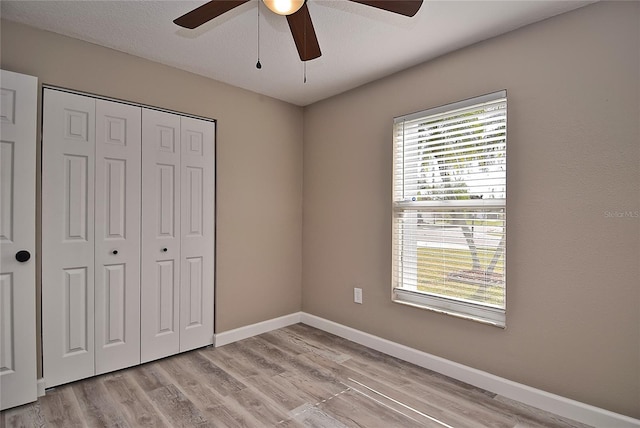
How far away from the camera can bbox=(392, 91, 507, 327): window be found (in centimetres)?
233

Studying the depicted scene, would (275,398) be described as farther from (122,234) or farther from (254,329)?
(122,234)

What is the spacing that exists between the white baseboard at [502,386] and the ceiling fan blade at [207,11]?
8.61 ft

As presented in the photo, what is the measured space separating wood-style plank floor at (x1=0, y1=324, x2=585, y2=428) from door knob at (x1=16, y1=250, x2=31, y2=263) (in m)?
0.90

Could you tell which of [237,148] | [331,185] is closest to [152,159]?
[237,148]

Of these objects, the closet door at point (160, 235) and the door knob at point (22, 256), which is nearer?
the door knob at point (22, 256)

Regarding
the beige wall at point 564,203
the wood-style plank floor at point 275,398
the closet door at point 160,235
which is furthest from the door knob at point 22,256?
the beige wall at point 564,203

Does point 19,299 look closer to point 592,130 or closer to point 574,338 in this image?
point 574,338

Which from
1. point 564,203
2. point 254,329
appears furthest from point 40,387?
point 564,203

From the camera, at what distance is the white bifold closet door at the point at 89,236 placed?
230 centimetres

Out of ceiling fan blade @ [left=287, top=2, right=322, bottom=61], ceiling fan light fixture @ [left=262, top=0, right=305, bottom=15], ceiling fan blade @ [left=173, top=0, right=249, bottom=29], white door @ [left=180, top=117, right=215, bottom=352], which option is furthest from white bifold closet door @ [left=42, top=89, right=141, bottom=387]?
ceiling fan light fixture @ [left=262, top=0, right=305, bottom=15]

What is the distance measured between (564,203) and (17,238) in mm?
3314

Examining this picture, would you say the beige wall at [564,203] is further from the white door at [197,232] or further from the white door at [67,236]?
the white door at [67,236]

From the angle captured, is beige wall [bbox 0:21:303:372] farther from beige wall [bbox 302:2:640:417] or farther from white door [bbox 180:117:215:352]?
beige wall [bbox 302:2:640:417]

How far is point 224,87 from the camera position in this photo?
318cm
